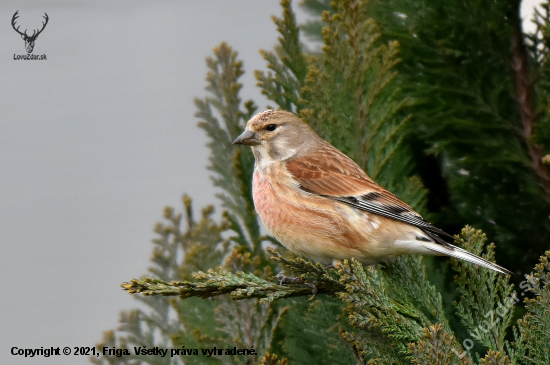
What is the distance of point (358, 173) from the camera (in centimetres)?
241

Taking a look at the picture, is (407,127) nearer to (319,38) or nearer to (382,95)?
(382,95)

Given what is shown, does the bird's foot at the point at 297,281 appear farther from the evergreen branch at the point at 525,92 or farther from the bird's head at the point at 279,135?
the evergreen branch at the point at 525,92

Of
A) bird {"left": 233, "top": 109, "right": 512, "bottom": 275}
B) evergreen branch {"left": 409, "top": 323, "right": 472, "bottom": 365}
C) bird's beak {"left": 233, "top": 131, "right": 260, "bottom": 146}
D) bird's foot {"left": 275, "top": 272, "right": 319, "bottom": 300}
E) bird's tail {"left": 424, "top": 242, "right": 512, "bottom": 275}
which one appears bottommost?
evergreen branch {"left": 409, "top": 323, "right": 472, "bottom": 365}

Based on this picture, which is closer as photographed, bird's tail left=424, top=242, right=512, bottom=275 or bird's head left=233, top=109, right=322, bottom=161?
bird's tail left=424, top=242, right=512, bottom=275

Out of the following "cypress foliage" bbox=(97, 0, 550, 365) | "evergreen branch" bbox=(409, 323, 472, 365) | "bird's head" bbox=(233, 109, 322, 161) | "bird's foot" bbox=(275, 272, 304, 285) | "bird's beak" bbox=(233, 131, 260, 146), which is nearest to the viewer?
"evergreen branch" bbox=(409, 323, 472, 365)

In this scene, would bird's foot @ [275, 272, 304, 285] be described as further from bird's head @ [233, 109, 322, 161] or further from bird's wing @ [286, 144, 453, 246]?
bird's head @ [233, 109, 322, 161]

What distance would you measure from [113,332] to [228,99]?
1.07 meters

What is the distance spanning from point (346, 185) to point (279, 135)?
17.0 inches

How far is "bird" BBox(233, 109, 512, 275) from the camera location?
88.0 inches

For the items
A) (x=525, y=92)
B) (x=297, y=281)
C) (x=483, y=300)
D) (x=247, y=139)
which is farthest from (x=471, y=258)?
(x=247, y=139)

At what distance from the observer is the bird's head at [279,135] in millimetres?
2600

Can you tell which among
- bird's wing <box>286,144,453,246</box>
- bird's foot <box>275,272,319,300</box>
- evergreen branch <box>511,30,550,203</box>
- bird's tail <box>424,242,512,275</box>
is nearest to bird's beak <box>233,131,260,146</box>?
bird's wing <box>286,144,453,246</box>

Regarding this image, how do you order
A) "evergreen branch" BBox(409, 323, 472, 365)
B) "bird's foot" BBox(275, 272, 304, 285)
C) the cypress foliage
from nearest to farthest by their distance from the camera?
1. "evergreen branch" BBox(409, 323, 472, 365)
2. "bird's foot" BBox(275, 272, 304, 285)
3. the cypress foliage

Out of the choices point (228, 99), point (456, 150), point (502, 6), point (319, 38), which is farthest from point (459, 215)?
point (319, 38)
